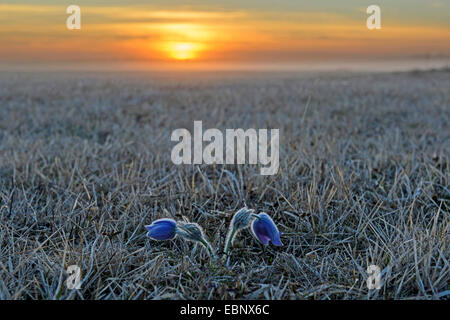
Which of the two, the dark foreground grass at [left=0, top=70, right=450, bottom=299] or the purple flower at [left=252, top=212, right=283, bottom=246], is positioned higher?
the purple flower at [left=252, top=212, right=283, bottom=246]

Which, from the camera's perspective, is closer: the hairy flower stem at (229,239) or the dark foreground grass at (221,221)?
the dark foreground grass at (221,221)

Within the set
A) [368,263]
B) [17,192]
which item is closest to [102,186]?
[17,192]

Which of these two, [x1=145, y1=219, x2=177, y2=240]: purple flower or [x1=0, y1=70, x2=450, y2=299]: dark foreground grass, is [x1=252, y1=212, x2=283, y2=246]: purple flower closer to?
[x1=0, y1=70, x2=450, y2=299]: dark foreground grass

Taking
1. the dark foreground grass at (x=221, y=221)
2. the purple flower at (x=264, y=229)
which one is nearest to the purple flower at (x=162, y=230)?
the dark foreground grass at (x=221, y=221)

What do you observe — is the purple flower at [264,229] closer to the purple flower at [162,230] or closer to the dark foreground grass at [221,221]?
the dark foreground grass at [221,221]

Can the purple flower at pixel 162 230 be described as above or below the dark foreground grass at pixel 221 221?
above

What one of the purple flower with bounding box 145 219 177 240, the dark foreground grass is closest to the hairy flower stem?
the dark foreground grass

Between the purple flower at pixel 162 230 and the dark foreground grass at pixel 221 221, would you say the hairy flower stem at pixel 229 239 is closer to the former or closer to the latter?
the dark foreground grass at pixel 221 221

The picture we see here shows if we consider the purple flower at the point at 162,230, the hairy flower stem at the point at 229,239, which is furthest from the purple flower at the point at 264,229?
the purple flower at the point at 162,230
